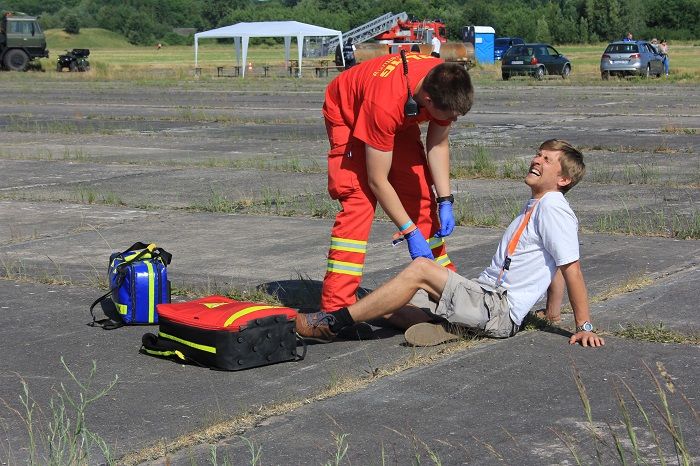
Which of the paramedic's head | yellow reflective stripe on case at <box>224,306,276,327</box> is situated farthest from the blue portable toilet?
yellow reflective stripe on case at <box>224,306,276,327</box>

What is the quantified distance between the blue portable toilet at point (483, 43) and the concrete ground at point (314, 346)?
43.4m

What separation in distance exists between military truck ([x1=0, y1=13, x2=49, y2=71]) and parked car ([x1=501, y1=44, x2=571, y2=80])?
73.4ft

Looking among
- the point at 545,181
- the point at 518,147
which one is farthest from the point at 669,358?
the point at 518,147

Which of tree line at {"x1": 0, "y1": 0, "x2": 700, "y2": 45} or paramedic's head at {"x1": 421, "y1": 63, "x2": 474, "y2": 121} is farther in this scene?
tree line at {"x1": 0, "y1": 0, "x2": 700, "y2": 45}

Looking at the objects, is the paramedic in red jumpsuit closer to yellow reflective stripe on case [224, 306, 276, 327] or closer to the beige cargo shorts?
the beige cargo shorts

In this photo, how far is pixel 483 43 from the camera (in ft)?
200

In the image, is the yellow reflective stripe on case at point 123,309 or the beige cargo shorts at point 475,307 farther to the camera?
the yellow reflective stripe on case at point 123,309

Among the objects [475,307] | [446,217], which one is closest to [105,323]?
[446,217]

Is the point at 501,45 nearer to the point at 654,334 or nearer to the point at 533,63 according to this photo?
the point at 533,63

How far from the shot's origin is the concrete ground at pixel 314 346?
4609 millimetres

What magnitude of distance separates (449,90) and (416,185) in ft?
2.86

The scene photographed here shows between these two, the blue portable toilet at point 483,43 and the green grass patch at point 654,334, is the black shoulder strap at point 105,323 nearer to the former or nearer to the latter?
the green grass patch at point 654,334

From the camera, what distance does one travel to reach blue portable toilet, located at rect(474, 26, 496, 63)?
6023 cm

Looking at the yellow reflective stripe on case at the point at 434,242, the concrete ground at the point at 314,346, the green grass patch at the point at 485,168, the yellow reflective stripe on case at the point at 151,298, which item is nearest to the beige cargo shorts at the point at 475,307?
the concrete ground at the point at 314,346
